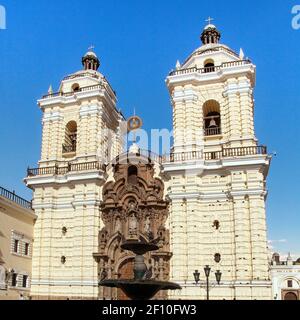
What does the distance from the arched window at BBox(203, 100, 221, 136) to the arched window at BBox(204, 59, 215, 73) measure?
7.30 ft

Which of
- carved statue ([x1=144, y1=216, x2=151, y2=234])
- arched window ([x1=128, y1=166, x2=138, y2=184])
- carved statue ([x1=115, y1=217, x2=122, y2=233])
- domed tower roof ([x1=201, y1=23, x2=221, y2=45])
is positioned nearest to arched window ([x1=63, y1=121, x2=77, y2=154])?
arched window ([x1=128, y1=166, x2=138, y2=184])

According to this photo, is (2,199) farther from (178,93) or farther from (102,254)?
A: (178,93)

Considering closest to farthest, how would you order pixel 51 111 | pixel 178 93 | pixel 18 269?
pixel 18 269, pixel 178 93, pixel 51 111

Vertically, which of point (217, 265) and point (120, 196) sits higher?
point (120, 196)

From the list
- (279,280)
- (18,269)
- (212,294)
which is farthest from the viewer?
(279,280)

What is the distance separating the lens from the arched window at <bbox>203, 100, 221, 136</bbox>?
30156 millimetres

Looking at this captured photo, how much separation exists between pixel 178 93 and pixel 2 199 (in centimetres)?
1346

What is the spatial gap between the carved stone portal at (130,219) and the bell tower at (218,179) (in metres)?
0.81

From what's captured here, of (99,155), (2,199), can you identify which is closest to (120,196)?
(99,155)

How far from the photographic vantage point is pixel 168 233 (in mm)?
28156

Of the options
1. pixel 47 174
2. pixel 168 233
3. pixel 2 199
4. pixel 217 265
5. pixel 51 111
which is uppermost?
pixel 51 111

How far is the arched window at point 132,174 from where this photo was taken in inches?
1185

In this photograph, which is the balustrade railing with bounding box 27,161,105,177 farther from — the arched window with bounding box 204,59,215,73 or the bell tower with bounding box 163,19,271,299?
the arched window with bounding box 204,59,215,73

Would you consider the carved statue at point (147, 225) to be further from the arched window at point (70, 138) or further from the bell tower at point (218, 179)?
the arched window at point (70, 138)
